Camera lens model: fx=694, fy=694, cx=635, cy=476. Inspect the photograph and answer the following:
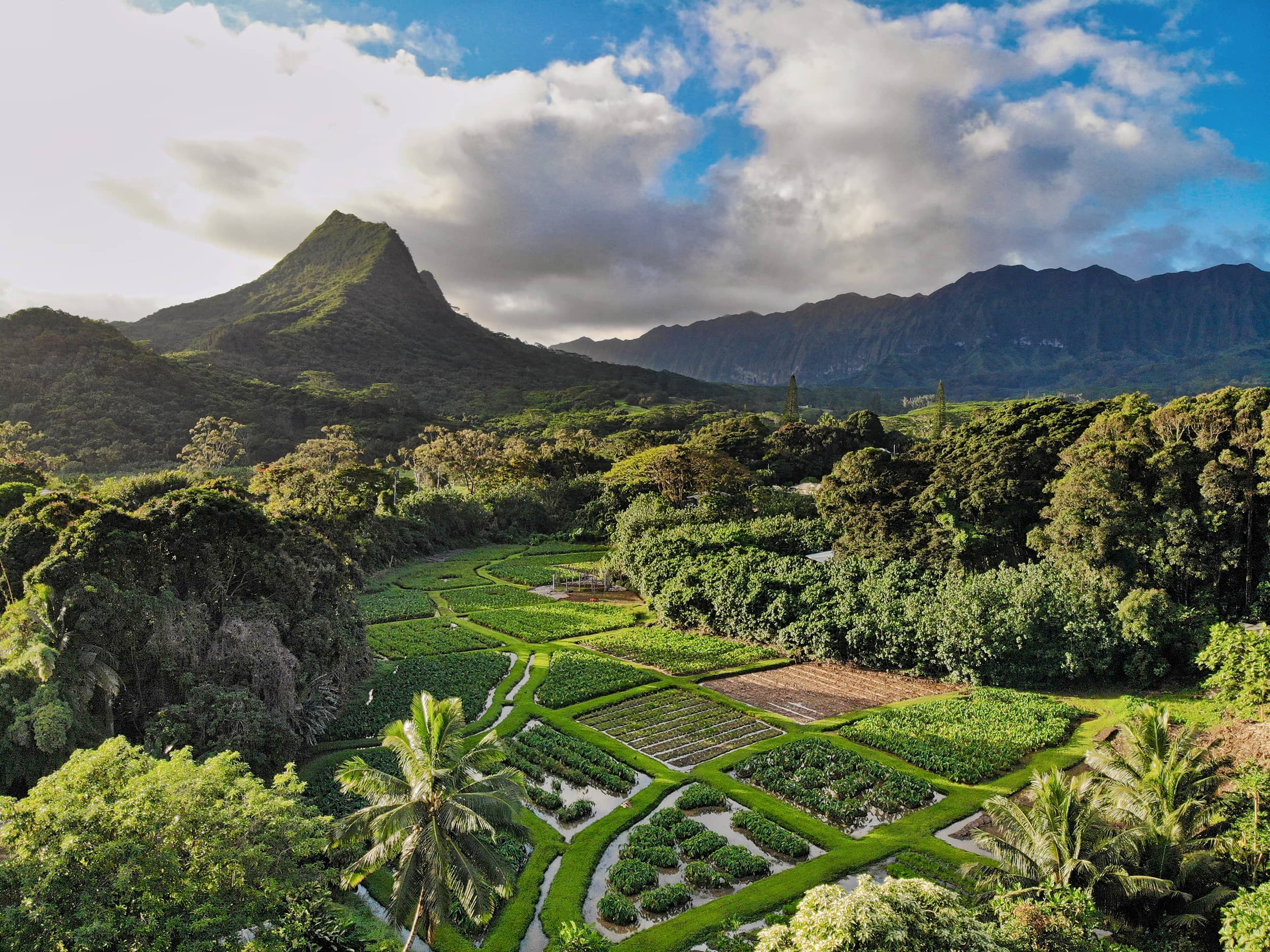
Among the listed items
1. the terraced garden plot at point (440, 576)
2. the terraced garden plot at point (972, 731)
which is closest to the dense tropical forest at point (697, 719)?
the terraced garden plot at point (972, 731)

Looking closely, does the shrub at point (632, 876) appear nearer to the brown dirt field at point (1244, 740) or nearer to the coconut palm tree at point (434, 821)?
the coconut palm tree at point (434, 821)

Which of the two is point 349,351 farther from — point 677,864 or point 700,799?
point 677,864

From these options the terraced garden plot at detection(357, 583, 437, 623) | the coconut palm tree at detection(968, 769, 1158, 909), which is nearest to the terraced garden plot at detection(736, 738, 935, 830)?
the coconut palm tree at detection(968, 769, 1158, 909)

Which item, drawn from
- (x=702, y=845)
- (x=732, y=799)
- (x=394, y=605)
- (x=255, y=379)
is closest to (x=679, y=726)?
(x=732, y=799)

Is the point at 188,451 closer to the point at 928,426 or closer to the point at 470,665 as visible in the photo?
the point at 470,665

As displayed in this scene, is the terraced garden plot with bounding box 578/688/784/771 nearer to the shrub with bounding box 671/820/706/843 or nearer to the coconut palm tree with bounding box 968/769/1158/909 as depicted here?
the shrub with bounding box 671/820/706/843
